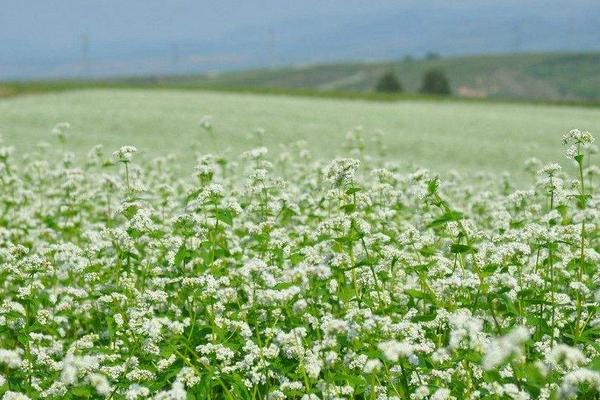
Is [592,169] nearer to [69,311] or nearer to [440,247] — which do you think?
[440,247]

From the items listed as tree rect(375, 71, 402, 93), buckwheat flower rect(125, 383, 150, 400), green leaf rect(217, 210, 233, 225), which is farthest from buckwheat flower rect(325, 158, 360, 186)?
tree rect(375, 71, 402, 93)

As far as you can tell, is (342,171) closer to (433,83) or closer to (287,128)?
(287,128)

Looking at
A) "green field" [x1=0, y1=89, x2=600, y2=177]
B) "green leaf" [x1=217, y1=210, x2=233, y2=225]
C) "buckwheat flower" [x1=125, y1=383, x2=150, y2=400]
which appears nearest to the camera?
"buckwheat flower" [x1=125, y1=383, x2=150, y2=400]

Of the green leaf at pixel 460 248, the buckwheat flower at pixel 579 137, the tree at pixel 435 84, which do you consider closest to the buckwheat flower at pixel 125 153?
the green leaf at pixel 460 248

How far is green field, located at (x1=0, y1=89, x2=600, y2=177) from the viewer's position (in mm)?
31109

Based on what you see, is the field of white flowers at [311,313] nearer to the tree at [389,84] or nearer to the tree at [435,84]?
the tree at [389,84]

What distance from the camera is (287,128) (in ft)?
128

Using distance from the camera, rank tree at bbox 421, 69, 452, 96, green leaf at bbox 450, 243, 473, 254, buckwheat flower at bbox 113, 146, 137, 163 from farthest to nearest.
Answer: tree at bbox 421, 69, 452, 96, buckwheat flower at bbox 113, 146, 137, 163, green leaf at bbox 450, 243, 473, 254

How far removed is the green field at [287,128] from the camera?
102ft

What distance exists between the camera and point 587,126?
44.0 meters

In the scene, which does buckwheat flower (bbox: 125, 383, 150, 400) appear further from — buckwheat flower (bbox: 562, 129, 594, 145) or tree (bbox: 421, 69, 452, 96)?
tree (bbox: 421, 69, 452, 96)

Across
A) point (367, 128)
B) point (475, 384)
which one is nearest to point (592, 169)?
point (475, 384)

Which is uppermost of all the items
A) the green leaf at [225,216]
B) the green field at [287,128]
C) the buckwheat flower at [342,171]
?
the buckwheat flower at [342,171]

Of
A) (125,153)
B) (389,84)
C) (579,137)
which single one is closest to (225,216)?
(125,153)
